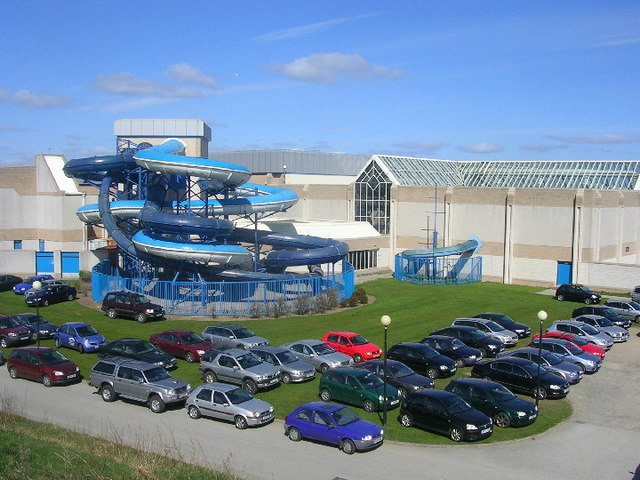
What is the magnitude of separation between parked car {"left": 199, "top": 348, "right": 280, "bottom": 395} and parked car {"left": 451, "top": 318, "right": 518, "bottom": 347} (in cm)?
1257

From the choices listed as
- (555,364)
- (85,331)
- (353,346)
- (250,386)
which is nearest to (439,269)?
(353,346)

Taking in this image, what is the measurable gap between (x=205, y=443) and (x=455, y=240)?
44.4m

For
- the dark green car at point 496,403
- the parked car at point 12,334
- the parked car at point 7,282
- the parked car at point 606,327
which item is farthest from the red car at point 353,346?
the parked car at point 7,282

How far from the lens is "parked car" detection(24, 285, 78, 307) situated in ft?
144

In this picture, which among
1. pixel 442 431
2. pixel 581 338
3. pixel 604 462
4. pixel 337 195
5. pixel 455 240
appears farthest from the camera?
pixel 337 195

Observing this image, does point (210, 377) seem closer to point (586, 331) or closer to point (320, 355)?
point (320, 355)

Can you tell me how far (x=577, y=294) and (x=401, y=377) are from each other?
83.7 ft

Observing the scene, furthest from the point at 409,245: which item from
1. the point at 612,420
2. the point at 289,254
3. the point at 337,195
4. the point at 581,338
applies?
the point at 612,420

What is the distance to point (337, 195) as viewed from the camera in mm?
69375

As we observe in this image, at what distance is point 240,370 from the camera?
25.6 metres

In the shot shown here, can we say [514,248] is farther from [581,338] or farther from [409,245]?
[581,338]

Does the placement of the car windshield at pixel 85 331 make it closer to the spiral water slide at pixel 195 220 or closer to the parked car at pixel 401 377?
the spiral water slide at pixel 195 220

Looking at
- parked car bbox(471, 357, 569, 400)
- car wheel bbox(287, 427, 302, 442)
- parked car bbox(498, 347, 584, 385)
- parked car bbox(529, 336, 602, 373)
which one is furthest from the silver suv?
parked car bbox(529, 336, 602, 373)

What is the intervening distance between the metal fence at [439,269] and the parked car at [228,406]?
116 ft
